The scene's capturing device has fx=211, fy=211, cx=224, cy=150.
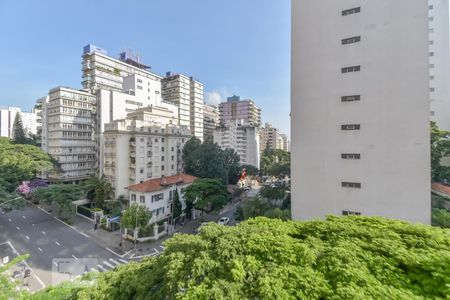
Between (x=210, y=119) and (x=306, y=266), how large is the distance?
84.0 metres

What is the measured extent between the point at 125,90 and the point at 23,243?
3268 centimetres

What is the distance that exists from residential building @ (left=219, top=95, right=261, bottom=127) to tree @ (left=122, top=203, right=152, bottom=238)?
68.8 metres

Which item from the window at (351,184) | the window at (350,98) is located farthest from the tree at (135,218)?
the window at (350,98)

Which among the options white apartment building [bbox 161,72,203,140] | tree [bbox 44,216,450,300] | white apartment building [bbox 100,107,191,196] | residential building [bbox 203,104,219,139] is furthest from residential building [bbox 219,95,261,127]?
tree [bbox 44,216,450,300]

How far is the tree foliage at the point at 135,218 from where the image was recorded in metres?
22.3

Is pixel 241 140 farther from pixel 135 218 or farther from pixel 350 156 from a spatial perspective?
pixel 350 156

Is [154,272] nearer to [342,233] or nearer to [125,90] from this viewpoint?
[342,233]

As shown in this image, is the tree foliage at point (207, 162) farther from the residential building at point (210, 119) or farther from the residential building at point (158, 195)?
the residential building at point (210, 119)

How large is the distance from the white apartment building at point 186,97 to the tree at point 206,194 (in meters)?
38.5

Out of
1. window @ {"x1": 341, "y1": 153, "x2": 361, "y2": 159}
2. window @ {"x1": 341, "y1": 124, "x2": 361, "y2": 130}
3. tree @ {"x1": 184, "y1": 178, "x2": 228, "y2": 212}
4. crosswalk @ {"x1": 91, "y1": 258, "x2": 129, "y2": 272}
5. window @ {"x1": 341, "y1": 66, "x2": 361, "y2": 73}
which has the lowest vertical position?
crosswalk @ {"x1": 91, "y1": 258, "x2": 129, "y2": 272}

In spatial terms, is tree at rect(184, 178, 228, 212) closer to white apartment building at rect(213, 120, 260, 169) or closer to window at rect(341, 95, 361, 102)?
window at rect(341, 95, 361, 102)

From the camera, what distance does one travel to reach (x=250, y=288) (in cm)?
438

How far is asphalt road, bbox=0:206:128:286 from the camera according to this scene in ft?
59.1

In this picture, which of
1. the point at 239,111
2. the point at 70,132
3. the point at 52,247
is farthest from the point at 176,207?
the point at 239,111
